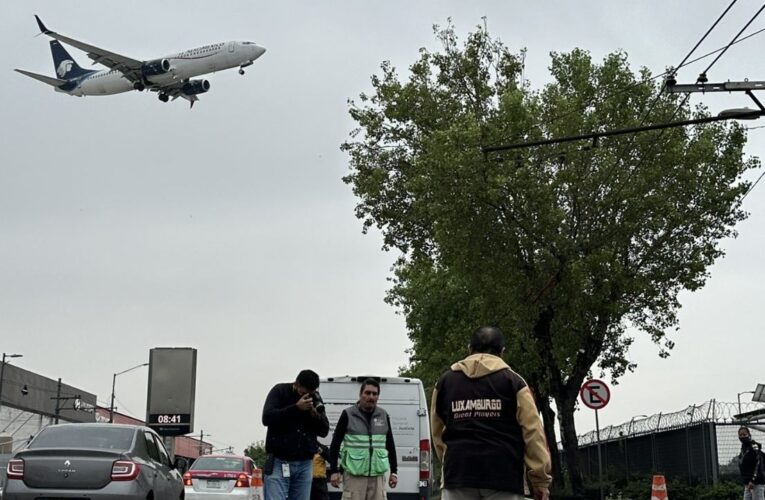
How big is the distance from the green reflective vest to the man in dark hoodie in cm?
449

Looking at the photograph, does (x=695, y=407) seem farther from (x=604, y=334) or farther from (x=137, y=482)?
(x=137, y=482)

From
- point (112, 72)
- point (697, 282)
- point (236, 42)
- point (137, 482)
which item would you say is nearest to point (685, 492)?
point (697, 282)

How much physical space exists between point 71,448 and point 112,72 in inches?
1703

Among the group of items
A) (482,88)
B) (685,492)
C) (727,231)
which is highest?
(482,88)

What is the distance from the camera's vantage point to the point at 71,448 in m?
13.0

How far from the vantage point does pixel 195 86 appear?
51219 millimetres

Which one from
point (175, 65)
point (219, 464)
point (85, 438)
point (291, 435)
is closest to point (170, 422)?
point (219, 464)

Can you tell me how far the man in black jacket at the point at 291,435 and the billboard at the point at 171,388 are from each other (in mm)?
27338

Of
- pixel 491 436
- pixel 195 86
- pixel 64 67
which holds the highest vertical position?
pixel 64 67

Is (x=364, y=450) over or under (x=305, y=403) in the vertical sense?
under

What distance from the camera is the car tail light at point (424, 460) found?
54.6 feet

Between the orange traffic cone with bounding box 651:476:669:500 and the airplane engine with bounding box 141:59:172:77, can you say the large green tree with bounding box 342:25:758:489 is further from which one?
the airplane engine with bounding box 141:59:172:77

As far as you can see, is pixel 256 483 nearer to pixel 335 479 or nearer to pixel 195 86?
pixel 335 479

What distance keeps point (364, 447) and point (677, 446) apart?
827 inches
